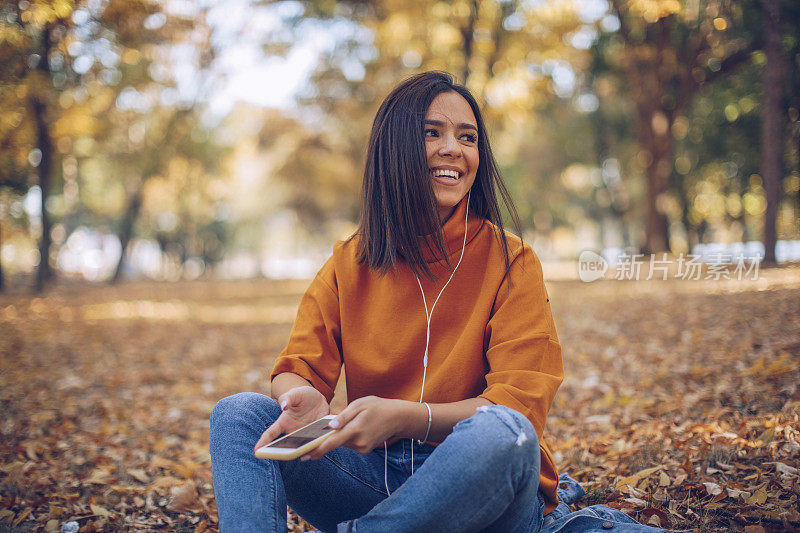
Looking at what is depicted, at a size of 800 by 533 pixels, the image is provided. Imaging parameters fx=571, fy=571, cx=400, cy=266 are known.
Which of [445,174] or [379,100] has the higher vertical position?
[379,100]

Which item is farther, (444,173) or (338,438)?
(444,173)

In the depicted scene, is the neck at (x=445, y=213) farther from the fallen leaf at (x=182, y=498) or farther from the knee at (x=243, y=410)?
the fallen leaf at (x=182, y=498)

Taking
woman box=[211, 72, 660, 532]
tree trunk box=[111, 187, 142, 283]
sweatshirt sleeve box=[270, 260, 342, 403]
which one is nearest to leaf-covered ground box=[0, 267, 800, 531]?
woman box=[211, 72, 660, 532]

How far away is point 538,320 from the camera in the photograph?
1842 millimetres

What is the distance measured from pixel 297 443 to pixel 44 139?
13.7 meters

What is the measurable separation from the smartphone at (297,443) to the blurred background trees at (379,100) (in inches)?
221

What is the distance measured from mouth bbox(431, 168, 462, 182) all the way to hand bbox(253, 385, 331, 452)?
0.87 m

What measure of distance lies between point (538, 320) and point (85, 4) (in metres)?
8.08

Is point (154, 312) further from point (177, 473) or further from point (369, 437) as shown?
point (369, 437)

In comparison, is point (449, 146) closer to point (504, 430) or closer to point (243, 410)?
point (504, 430)

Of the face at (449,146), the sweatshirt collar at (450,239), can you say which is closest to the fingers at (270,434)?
the sweatshirt collar at (450,239)

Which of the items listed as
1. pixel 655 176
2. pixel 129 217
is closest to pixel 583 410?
pixel 655 176

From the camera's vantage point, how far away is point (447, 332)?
2010 mm

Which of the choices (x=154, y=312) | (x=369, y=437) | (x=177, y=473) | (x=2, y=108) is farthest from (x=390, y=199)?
(x=154, y=312)
